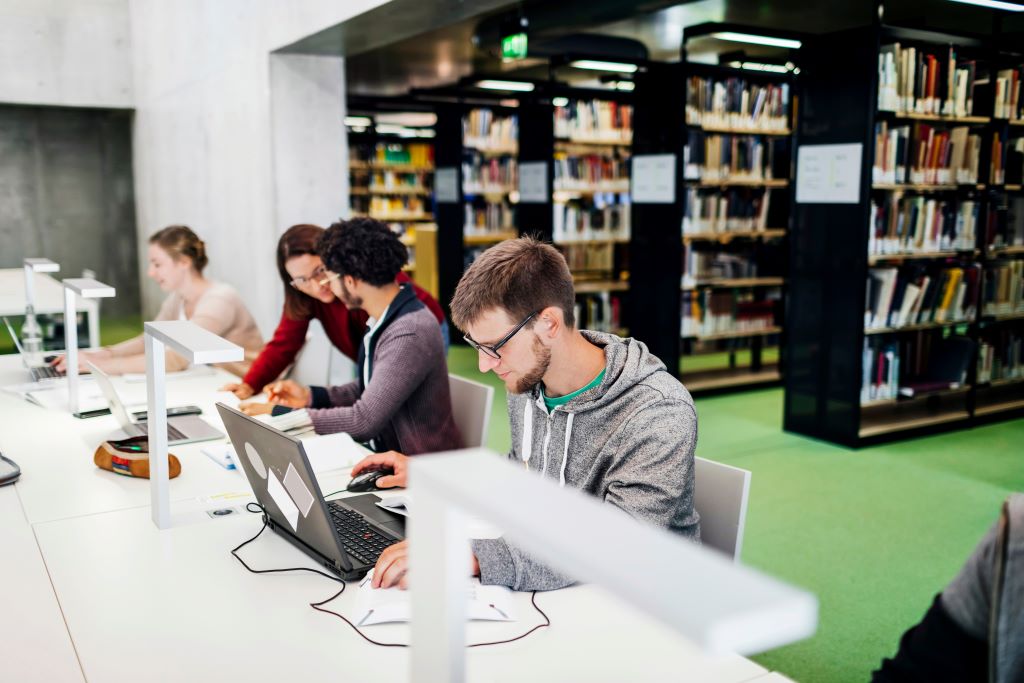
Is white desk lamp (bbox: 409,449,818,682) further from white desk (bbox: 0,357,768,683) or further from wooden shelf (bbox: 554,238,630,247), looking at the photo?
wooden shelf (bbox: 554,238,630,247)

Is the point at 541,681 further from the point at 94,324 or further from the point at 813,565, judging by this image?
the point at 94,324

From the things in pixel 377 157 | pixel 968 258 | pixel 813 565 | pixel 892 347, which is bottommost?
pixel 813 565

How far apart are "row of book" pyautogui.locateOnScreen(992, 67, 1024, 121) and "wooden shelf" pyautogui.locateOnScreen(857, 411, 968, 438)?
1.76 meters

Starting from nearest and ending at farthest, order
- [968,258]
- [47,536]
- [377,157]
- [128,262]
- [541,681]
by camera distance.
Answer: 1. [541,681]
2. [47,536]
3. [968,258]
4. [128,262]
5. [377,157]

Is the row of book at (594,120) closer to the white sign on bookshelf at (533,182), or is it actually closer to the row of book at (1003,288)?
the white sign on bookshelf at (533,182)

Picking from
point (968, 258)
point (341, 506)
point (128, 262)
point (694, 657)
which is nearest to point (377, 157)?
point (128, 262)

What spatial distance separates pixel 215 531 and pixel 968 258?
16.0 ft

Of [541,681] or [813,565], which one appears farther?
A: [813,565]

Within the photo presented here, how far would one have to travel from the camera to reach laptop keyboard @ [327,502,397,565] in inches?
67.0

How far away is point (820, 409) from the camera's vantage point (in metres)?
4.96

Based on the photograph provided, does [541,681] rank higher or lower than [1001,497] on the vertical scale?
higher

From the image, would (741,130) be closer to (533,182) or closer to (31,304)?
(533,182)

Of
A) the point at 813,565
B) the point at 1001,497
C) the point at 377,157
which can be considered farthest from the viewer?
the point at 377,157

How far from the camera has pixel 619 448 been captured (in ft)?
5.46
